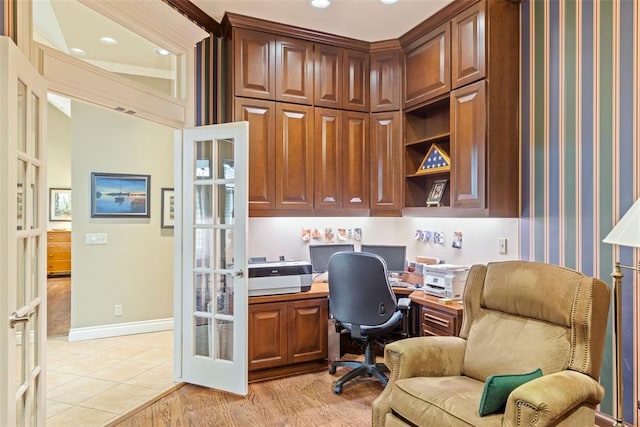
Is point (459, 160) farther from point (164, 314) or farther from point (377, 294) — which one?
point (164, 314)

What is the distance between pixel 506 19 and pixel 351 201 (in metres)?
1.85

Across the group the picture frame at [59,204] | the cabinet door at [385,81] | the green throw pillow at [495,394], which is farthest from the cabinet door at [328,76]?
the picture frame at [59,204]

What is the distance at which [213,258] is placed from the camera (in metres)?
3.20

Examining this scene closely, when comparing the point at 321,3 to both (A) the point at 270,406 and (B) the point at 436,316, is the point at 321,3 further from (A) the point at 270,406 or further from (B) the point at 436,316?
(A) the point at 270,406

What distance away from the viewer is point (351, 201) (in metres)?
3.79

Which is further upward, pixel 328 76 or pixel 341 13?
pixel 341 13

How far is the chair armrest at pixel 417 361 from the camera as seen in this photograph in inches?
86.4

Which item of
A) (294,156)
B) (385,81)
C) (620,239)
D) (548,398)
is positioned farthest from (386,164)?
(548,398)

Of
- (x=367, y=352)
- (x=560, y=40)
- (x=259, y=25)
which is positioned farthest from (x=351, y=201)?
(x=560, y=40)

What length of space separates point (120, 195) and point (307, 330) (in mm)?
2585

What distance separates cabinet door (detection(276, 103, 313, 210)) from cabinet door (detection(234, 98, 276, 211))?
5cm

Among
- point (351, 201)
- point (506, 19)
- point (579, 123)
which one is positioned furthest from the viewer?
point (351, 201)

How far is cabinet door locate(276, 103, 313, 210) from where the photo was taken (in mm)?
3502

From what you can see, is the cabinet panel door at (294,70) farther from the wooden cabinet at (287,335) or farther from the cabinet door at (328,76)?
the wooden cabinet at (287,335)
